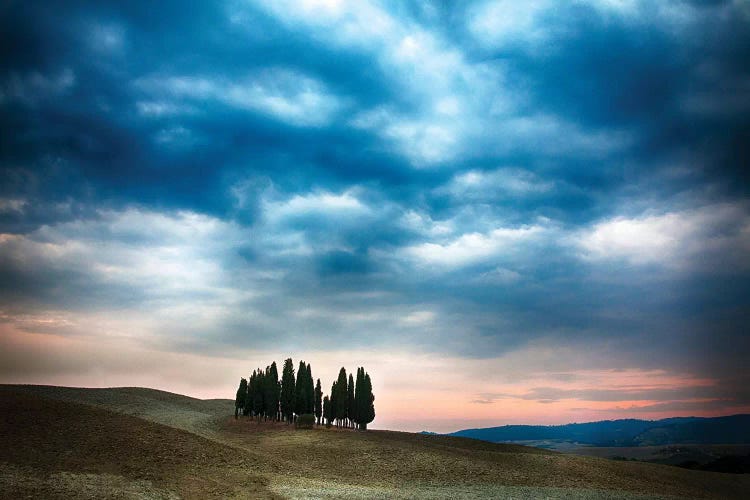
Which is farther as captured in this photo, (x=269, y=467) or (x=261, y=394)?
(x=261, y=394)

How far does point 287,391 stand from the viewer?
7975cm

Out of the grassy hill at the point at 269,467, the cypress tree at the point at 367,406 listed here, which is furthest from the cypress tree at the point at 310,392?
the grassy hill at the point at 269,467

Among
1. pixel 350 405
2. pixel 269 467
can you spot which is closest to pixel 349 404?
pixel 350 405

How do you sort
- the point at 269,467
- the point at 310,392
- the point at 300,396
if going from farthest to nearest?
the point at 310,392 < the point at 300,396 < the point at 269,467

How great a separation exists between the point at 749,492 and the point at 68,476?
6783 cm

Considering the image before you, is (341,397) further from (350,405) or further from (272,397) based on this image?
(272,397)

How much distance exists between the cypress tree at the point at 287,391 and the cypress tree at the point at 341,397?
7.45 m

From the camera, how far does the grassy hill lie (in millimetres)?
32938

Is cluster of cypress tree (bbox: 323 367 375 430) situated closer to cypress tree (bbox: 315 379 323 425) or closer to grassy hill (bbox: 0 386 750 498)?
cypress tree (bbox: 315 379 323 425)

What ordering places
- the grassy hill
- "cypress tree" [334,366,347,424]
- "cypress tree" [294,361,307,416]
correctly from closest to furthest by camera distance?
1. the grassy hill
2. "cypress tree" [294,361,307,416]
3. "cypress tree" [334,366,347,424]

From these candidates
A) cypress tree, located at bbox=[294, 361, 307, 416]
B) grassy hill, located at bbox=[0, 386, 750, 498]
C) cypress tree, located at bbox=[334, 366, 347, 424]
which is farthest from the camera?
cypress tree, located at bbox=[334, 366, 347, 424]

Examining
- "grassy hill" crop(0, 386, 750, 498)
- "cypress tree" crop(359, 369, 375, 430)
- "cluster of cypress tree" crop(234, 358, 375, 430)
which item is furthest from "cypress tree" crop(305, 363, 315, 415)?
"grassy hill" crop(0, 386, 750, 498)

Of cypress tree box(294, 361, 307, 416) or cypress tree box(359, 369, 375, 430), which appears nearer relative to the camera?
cypress tree box(294, 361, 307, 416)

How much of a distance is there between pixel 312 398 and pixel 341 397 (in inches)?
190
